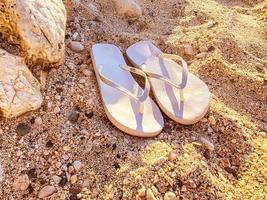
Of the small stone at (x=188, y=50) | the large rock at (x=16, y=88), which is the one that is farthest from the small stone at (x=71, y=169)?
the small stone at (x=188, y=50)

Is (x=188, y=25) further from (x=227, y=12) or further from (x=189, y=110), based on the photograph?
(x=189, y=110)

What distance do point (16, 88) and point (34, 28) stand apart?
0.19 metres

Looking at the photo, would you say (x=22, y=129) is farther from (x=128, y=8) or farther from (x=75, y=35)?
(x=128, y=8)

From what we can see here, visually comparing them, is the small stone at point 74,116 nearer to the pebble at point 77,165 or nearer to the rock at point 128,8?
the pebble at point 77,165

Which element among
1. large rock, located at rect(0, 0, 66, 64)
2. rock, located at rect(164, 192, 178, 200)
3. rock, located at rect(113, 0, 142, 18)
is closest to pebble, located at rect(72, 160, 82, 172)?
rock, located at rect(164, 192, 178, 200)

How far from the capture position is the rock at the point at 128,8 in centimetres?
146

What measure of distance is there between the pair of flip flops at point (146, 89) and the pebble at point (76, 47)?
47 millimetres

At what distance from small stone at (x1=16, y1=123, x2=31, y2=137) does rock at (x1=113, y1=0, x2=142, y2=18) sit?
29.3 inches

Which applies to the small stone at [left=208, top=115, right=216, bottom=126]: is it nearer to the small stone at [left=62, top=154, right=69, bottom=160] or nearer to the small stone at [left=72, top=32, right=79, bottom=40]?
the small stone at [left=62, top=154, right=69, bottom=160]

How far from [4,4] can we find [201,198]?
765mm

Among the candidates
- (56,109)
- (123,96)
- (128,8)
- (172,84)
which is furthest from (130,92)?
(128,8)

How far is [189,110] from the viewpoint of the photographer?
1.05 metres

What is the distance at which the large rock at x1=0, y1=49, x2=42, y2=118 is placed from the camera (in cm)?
90

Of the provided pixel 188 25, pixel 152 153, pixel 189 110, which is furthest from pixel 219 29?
pixel 152 153
